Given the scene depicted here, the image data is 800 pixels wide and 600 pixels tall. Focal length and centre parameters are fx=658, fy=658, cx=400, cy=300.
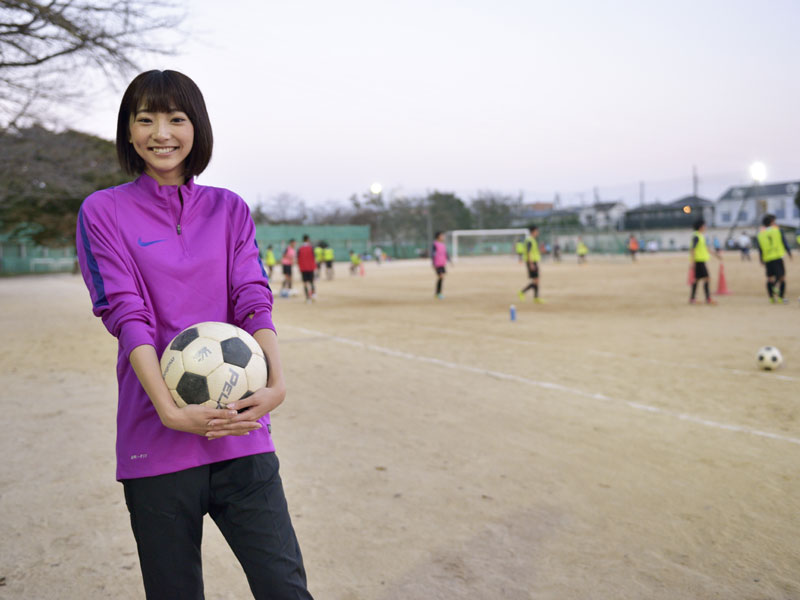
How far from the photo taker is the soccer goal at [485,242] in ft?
199

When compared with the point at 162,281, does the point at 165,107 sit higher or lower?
higher

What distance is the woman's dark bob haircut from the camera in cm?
193

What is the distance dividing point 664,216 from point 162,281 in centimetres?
8725

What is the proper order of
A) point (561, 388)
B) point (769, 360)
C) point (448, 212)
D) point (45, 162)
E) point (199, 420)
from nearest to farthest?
point (199, 420) → point (561, 388) → point (769, 360) → point (45, 162) → point (448, 212)

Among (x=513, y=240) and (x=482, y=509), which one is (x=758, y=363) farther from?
(x=513, y=240)

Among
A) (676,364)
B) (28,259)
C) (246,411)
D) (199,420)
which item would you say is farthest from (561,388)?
(28,259)

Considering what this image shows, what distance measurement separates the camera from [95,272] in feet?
5.98

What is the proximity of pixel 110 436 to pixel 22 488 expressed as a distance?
123cm

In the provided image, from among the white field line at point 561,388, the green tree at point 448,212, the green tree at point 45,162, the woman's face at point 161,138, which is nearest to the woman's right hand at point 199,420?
the woman's face at point 161,138

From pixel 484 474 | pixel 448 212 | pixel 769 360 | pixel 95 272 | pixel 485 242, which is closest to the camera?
pixel 95 272

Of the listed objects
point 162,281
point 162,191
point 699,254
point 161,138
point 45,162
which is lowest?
point 699,254

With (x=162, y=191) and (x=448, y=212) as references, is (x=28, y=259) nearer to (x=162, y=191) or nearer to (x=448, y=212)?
(x=448, y=212)

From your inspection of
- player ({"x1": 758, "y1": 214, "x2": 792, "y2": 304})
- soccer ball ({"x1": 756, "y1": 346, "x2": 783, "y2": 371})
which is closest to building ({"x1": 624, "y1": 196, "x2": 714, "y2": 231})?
player ({"x1": 758, "y1": 214, "x2": 792, "y2": 304})

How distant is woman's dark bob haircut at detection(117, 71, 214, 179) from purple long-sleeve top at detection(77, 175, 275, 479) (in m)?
0.07
